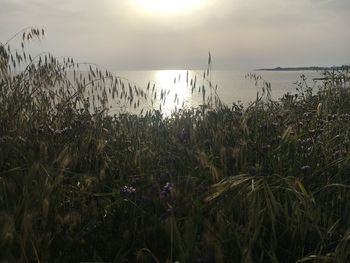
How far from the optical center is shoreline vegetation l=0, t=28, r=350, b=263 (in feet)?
6.87

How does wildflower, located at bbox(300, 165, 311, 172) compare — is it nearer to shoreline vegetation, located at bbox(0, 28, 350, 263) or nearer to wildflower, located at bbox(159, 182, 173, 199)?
shoreline vegetation, located at bbox(0, 28, 350, 263)

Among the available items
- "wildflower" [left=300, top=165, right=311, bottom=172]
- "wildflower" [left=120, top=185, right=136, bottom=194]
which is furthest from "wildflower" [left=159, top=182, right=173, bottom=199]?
"wildflower" [left=300, top=165, right=311, bottom=172]

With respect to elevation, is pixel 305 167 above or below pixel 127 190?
above

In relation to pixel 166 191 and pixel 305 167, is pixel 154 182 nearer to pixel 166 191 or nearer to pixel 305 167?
pixel 166 191

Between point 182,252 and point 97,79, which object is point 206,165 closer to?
point 182,252

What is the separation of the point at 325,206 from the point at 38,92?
8.70 ft

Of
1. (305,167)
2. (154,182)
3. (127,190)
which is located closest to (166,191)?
(154,182)

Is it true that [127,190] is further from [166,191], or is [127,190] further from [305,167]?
[305,167]

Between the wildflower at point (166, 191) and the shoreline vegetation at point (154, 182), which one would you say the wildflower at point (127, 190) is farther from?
the wildflower at point (166, 191)

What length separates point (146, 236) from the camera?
2.32 m

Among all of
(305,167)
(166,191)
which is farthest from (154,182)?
(305,167)

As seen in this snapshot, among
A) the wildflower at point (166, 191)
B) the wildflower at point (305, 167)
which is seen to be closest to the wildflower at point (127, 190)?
the wildflower at point (166, 191)

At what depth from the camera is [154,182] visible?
2547 millimetres

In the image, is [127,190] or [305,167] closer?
[127,190]
